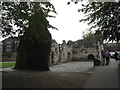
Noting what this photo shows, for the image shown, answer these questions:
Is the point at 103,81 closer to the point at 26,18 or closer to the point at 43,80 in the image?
the point at 43,80

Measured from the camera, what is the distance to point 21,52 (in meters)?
19.1

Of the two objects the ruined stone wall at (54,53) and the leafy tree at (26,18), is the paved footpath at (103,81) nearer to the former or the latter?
the leafy tree at (26,18)

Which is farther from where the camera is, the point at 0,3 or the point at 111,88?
the point at 0,3

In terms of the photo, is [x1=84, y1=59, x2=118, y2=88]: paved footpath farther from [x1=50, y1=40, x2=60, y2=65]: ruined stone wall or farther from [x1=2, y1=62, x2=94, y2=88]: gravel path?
[x1=50, y1=40, x2=60, y2=65]: ruined stone wall

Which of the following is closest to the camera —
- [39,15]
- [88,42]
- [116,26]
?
[39,15]

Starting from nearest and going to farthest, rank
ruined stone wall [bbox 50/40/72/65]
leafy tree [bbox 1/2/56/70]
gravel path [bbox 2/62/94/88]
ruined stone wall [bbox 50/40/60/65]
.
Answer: leafy tree [bbox 1/2/56/70] → gravel path [bbox 2/62/94/88] → ruined stone wall [bbox 50/40/60/65] → ruined stone wall [bbox 50/40/72/65]

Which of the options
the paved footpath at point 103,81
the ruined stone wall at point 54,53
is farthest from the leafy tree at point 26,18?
the ruined stone wall at point 54,53

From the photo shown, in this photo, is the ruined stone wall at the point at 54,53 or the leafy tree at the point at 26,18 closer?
the leafy tree at the point at 26,18

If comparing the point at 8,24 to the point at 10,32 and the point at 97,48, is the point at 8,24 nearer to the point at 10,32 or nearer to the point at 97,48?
the point at 10,32

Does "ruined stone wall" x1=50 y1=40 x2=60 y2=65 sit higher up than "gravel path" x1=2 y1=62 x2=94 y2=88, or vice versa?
"ruined stone wall" x1=50 y1=40 x2=60 y2=65

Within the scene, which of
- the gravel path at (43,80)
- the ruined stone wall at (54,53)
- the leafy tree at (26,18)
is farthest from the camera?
the ruined stone wall at (54,53)

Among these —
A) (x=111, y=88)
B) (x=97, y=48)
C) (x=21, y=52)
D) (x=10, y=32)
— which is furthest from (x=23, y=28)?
(x=97, y=48)

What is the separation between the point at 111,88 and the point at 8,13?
6.31 metres

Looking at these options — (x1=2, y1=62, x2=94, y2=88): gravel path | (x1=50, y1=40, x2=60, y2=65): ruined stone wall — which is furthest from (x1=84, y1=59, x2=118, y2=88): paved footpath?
(x1=50, y1=40, x2=60, y2=65): ruined stone wall
